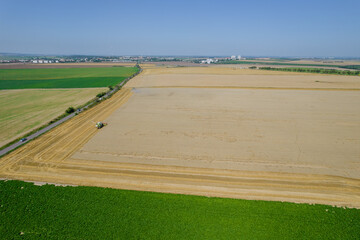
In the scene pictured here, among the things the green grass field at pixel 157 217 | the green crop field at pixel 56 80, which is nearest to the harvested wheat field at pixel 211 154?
the green grass field at pixel 157 217

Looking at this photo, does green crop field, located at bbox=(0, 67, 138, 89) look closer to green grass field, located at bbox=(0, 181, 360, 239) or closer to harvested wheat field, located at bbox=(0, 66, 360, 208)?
harvested wheat field, located at bbox=(0, 66, 360, 208)

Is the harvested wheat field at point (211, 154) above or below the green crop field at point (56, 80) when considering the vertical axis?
below

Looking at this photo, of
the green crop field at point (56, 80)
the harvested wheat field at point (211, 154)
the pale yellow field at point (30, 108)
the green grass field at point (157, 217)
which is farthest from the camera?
the green crop field at point (56, 80)

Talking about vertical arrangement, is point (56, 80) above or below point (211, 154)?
above

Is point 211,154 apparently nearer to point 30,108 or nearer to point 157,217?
point 157,217

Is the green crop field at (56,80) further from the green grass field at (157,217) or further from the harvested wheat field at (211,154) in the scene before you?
the green grass field at (157,217)

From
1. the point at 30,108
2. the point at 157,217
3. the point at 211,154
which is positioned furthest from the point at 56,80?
the point at 157,217
